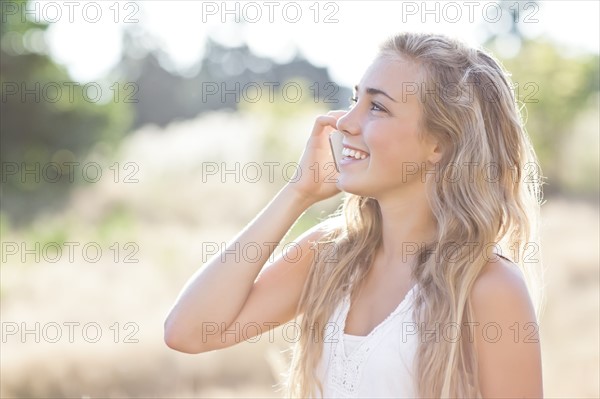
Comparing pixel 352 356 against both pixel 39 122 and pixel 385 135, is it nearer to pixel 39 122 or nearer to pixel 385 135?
pixel 385 135

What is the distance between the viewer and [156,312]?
692 cm

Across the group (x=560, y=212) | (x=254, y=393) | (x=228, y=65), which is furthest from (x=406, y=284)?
(x=228, y=65)

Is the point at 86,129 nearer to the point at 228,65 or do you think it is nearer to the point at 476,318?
the point at 476,318

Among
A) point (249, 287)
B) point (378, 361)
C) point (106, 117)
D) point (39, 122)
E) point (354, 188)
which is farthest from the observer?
point (106, 117)

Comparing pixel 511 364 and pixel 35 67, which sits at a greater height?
pixel 35 67

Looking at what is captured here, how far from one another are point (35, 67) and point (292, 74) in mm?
20061

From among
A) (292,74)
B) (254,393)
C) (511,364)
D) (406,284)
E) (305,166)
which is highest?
(292,74)

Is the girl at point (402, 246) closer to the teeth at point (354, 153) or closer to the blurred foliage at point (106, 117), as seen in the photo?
the teeth at point (354, 153)

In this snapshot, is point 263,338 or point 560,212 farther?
point 560,212

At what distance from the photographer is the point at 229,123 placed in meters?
19.3

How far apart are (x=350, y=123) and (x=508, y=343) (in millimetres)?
771

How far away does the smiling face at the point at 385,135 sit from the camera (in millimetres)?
2297

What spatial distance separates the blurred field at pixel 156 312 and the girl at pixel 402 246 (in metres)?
1.02

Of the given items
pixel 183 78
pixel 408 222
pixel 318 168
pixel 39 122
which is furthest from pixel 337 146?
pixel 183 78
